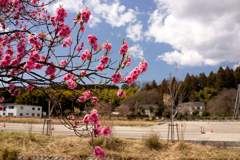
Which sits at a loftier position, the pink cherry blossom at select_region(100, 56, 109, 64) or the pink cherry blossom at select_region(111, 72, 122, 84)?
the pink cherry blossom at select_region(100, 56, 109, 64)

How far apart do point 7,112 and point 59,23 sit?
5020cm

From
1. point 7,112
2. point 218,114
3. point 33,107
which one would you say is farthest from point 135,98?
point 7,112

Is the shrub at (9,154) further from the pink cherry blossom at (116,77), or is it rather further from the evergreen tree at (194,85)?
the evergreen tree at (194,85)

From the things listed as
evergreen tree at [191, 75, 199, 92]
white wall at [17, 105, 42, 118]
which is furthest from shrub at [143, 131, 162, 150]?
evergreen tree at [191, 75, 199, 92]

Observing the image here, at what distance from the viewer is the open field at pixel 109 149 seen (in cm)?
500

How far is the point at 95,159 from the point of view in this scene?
189 inches

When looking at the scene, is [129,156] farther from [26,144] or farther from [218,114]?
[218,114]

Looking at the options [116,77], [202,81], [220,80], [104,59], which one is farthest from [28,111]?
[202,81]

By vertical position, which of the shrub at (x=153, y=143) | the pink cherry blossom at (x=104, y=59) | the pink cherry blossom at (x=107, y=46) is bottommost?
the shrub at (x=153, y=143)

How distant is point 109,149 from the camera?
538cm

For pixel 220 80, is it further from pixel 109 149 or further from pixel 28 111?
pixel 109 149

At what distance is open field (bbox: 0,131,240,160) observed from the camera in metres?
5.00

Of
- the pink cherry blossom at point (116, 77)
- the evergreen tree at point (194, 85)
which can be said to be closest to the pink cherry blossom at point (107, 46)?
the pink cherry blossom at point (116, 77)

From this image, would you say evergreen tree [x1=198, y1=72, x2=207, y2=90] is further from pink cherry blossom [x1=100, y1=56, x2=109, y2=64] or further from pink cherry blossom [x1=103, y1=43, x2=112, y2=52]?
pink cherry blossom [x1=100, y1=56, x2=109, y2=64]
